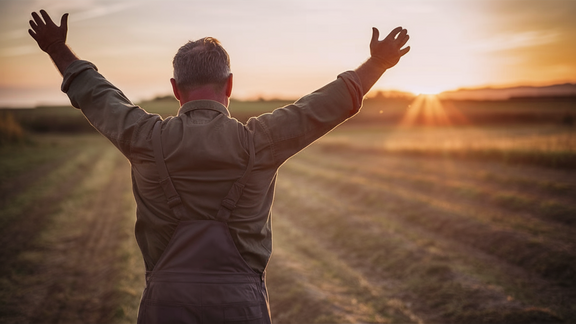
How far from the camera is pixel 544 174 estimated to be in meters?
13.0

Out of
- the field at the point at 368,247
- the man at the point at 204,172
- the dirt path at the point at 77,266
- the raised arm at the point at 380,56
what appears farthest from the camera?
the field at the point at 368,247

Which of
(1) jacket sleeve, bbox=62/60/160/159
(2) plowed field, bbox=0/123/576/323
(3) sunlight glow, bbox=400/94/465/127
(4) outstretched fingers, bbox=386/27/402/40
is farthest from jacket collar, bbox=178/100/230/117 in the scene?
(3) sunlight glow, bbox=400/94/465/127

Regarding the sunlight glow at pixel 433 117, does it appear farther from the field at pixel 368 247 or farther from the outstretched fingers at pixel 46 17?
the outstretched fingers at pixel 46 17

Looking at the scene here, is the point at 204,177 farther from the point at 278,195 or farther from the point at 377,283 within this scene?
the point at 278,195

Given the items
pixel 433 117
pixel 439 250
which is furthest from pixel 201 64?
pixel 433 117

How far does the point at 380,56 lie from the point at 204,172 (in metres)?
1.07

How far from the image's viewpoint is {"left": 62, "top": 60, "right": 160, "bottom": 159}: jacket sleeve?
1.73 m

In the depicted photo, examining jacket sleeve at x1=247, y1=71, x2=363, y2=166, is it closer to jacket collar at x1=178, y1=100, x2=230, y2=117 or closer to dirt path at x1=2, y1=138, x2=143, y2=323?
jacket collar at x1=178, y1=100, x2=230, y2=117

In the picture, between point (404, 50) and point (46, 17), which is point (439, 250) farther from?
point (46, 17)

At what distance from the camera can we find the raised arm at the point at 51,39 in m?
1.96

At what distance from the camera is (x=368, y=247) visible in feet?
25.0

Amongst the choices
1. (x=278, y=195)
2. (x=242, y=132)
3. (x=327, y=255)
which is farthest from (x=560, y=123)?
(x=242, y=132)

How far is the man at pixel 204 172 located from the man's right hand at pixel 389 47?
20cm

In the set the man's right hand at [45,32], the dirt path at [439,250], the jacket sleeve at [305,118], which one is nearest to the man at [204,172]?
the jacket sleeve at [305,118]
